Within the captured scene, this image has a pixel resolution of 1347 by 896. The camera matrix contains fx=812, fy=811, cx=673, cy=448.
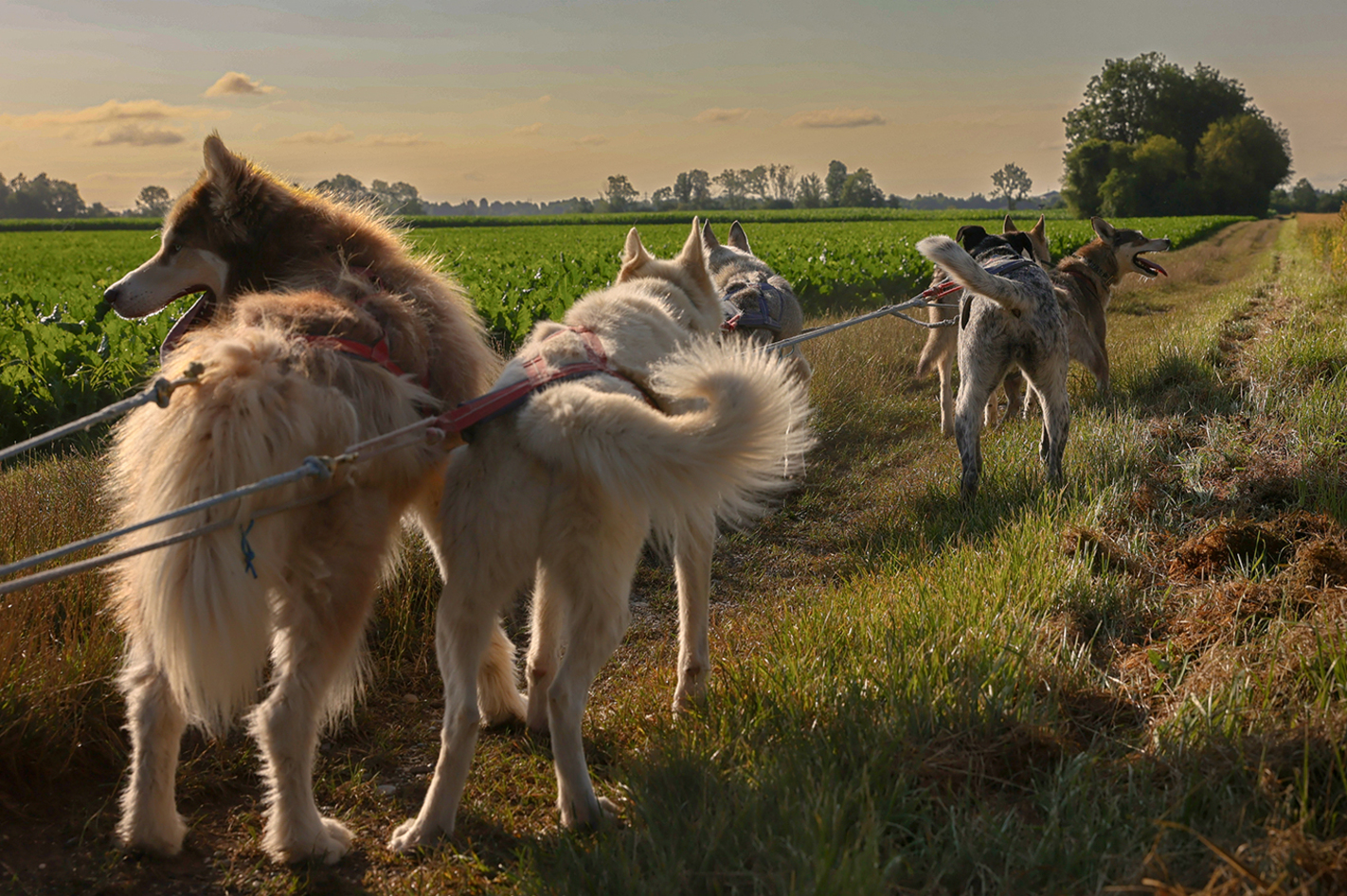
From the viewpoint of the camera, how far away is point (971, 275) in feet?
15.5

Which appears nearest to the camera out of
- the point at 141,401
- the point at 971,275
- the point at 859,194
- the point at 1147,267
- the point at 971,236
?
the point at 141,401

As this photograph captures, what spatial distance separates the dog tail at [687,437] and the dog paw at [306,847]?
140cm

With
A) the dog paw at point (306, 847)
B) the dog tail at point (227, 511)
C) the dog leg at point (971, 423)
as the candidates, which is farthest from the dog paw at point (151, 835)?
the dog leg at point (971, 423)

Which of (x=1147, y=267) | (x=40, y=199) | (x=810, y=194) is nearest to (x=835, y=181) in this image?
(x=810, y=194)

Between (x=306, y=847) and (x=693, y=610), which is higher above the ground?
(x=693, y=610)

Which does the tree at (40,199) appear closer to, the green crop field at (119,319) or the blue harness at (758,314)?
the green crop field at (119,319)

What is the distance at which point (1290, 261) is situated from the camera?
2422cm

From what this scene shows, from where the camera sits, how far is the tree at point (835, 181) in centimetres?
11238

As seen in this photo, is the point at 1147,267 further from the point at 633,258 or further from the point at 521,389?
the point at 521,389

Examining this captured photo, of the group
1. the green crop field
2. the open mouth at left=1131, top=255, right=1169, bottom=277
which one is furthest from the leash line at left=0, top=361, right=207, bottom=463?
the open mouth at left=1131, top=255, right=1169, bottom=277

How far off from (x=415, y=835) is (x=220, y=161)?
2.53m

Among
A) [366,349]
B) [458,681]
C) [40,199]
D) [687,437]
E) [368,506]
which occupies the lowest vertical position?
[458,681]

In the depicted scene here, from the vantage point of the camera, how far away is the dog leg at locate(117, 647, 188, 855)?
2514mm

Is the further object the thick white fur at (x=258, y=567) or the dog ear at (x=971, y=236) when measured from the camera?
the dog ear at (x=971, y=236)
